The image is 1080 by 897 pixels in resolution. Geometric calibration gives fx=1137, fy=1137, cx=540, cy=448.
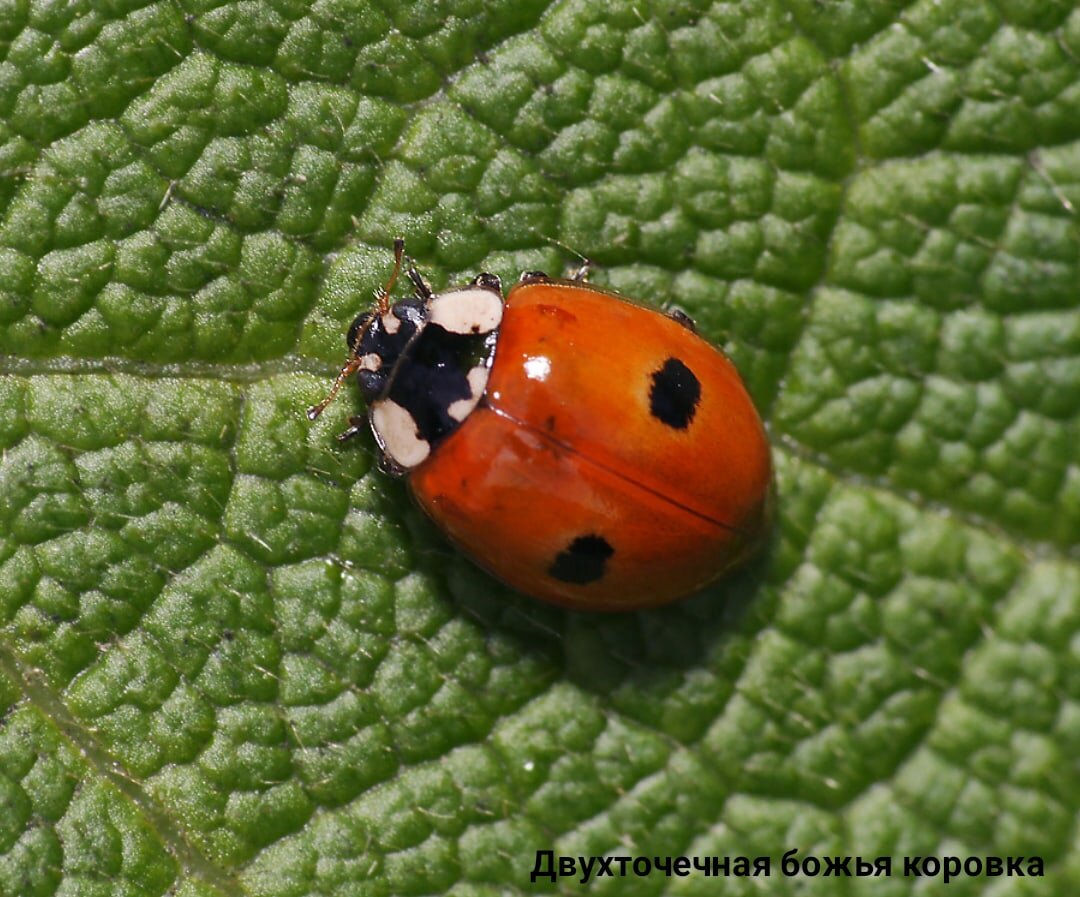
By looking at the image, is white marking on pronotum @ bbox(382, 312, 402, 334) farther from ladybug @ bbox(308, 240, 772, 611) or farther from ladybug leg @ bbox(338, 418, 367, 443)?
ladybug leg @ bbox(338, 418, 367, 443)

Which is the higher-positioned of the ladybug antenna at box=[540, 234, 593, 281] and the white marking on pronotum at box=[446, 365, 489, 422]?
the ladybug antenna at box=[540, 234, 593, 281]

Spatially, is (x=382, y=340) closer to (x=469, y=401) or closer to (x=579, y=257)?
(x=469, y=401)

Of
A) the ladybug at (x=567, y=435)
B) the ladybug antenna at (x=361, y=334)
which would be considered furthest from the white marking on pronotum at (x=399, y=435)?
the ladybug antenna at (x=361, y=334)

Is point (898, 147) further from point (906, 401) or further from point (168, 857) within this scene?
point (168, 857)

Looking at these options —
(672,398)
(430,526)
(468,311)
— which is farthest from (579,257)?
(430,526)

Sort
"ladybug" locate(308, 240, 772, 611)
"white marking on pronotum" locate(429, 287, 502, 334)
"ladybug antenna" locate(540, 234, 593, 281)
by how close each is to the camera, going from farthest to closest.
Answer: "ladybug antenna" locate(540, 234, 593, 281)
"white marking on pronotum" locate(429, 287, 502, 334)
"ladybug" locate(308, 240, 772, 611)

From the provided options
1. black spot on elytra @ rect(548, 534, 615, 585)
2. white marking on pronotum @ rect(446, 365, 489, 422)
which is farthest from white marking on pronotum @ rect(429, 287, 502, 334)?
black spot on elytra @ rect(548, 534, 615, 585)
